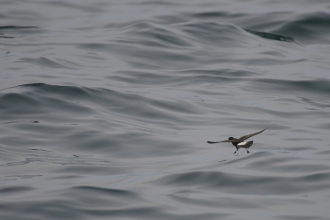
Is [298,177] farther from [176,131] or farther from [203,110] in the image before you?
[203,110]

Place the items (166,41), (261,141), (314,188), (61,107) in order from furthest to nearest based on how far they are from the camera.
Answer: (166,41) → (61,107) → (261,141) → (314,188)

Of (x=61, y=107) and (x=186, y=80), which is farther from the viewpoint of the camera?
(x=186, y=80)

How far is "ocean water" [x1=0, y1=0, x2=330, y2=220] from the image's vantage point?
24.1 ft

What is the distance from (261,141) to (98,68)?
5.02m

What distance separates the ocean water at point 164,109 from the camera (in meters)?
7.33

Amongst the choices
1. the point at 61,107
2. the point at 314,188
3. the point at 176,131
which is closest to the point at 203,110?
the point at 176,131

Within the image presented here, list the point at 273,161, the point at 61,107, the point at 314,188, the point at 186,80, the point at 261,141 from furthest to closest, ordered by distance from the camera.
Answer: the point at 186,80
the point at 61,107
the point at 261,141
the point at 273,161
the point at 314,188

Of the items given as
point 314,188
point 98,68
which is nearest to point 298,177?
point 314,188

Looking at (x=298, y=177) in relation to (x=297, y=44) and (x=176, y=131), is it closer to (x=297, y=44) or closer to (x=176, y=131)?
(x=176, y=131)

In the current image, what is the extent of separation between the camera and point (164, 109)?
11656 millimetres

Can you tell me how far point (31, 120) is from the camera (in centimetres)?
1055

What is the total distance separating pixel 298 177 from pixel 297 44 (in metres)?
9.16

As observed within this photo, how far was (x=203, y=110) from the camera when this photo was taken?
1166 cm

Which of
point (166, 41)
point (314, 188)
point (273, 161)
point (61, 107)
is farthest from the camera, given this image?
point (166, 41)
